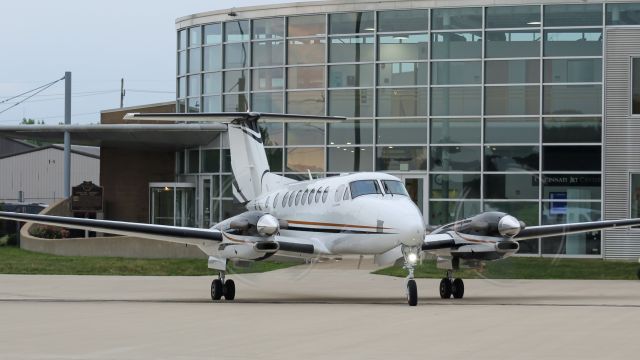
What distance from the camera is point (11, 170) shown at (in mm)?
98125

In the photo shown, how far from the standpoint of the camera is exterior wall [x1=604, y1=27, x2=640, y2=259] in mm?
37428

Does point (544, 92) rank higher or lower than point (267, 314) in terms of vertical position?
higher

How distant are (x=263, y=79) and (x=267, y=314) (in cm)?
2382

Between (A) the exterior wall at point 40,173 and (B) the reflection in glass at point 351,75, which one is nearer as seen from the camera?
(B) the reflection in glass at point 351,75

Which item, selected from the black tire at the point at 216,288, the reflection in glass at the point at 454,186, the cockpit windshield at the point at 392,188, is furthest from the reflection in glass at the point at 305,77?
the cockpit windshield at the point at 392,188

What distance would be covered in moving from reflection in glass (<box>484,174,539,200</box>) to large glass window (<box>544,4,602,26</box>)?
544cm

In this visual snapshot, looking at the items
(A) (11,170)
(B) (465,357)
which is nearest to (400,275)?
(B) (465,357)

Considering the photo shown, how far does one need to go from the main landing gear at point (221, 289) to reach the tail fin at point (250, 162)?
3.94m

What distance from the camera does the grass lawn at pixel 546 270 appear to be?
3200cm

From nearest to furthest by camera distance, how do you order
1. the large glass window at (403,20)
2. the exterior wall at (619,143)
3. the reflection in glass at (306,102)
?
1. the exterior wall at (619,143)
2. the large glass window at (403,20)
3. the reflection in glass at (306,102)

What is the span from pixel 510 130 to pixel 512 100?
1.07 metres

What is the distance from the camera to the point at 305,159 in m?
41.1

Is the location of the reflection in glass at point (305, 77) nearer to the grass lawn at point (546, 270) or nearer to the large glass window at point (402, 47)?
the large glass window at point (402, 47)

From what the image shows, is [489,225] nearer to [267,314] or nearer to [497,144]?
[267,314]
